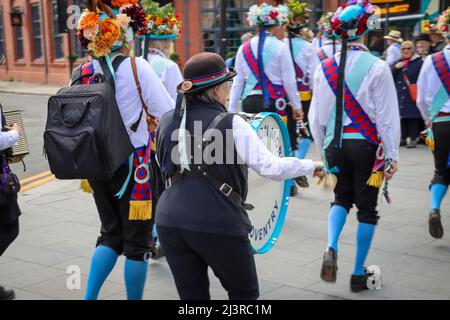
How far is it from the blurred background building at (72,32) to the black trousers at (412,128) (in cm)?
700

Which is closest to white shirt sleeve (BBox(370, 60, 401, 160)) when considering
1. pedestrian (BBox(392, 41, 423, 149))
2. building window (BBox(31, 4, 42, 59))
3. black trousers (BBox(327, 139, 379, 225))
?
black trousers (BBox(327, 139, 379, 225))

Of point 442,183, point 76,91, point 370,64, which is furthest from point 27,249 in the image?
point 442,183

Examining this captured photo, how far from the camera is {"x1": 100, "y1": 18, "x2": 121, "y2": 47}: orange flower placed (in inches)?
159

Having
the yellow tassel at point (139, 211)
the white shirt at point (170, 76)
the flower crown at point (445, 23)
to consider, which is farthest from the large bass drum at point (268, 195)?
the flower crown at point (445, 23)

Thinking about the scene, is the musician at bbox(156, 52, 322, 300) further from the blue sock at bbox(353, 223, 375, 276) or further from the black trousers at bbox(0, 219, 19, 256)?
the black trousers at bbox(0, 219, 19, 256)

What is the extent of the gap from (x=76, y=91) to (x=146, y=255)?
110 centimetres

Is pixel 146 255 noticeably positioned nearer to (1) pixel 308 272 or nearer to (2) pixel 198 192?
(2) pixel 198 192

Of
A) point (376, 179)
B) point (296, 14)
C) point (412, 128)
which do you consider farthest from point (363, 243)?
point (412, 128)

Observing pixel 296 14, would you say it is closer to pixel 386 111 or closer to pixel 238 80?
pixel 238 80

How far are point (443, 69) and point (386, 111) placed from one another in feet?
5.11

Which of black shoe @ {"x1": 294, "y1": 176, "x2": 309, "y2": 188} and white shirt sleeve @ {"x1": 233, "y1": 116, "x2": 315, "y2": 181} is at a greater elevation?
white shirt sleeve @ {"x1": 233, "y1": 116, "x2": 315, "y2": 181}

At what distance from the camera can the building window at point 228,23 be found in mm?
26000

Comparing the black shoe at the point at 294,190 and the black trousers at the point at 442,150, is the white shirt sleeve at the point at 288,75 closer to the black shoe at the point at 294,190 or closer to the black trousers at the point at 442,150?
the black shoe at the point at 294,190

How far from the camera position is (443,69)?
5.87 meters
